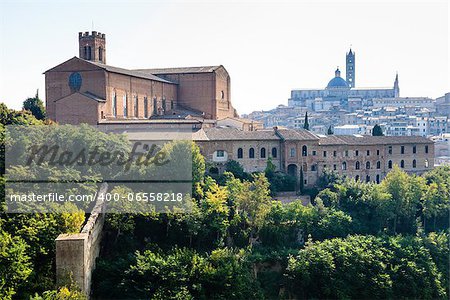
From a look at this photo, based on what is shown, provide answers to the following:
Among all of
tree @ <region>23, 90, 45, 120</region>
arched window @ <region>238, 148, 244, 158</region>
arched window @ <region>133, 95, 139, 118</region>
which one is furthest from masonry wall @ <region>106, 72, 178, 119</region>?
arched window @ <region>238, 148, 244, 158</region>

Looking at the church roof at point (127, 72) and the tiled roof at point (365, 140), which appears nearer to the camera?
the church roof at point (127, 72)

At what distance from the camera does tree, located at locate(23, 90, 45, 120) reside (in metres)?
33.4

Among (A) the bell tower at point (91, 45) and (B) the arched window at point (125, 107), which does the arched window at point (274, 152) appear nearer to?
(B) the arched window at point (125, 107)

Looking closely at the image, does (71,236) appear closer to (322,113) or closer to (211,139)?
(211,139)

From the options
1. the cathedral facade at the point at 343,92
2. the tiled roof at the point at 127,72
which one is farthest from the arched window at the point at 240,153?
the cathedral facade at the point at 343,92

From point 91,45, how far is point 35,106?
5194 mm

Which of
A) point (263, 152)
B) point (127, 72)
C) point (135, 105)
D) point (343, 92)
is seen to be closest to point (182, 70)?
point (127, 72)

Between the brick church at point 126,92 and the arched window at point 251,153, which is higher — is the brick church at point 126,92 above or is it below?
above

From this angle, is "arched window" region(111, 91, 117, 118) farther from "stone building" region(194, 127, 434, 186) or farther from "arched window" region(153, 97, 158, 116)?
"stone building" region(194, 127, 434, 186)

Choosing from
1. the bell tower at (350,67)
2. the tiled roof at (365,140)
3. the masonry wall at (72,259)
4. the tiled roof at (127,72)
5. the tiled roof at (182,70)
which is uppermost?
the bell tower at (350,67)

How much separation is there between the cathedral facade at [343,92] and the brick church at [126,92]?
55.7 meters

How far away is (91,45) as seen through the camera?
1409 inches

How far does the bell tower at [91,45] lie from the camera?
35719 millimetres

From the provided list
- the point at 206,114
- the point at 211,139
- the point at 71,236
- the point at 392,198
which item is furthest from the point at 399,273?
the point at 206,114
